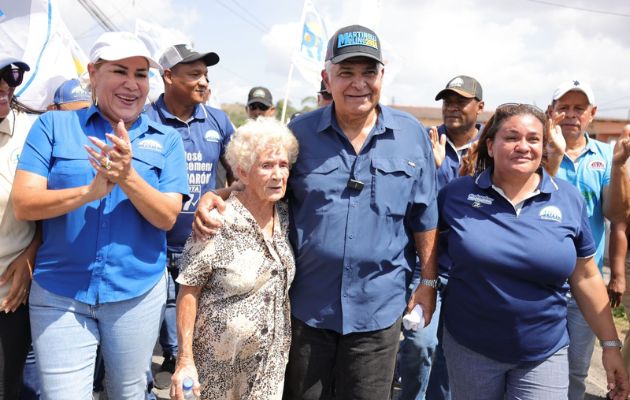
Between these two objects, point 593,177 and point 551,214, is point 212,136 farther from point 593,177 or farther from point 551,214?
point 593,177

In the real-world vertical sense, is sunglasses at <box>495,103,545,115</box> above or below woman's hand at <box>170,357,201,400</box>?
above

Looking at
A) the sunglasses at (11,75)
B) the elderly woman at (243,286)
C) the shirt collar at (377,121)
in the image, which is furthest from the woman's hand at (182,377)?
the sunglasses at (11,75)

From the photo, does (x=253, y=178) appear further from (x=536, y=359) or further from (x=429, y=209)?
(x=536, y=359)

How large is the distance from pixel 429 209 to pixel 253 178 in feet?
3.02

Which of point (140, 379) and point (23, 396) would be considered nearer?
point (140, 379)

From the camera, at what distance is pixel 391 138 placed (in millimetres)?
2559

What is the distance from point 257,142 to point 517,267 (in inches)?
53.8

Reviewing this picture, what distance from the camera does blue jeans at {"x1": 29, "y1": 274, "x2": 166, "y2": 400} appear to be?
2.29 m

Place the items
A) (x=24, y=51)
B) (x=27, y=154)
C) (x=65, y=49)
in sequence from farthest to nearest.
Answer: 1. (x=65, y=49)
2. (x=24, y=51)
3. (x=27, y=154)

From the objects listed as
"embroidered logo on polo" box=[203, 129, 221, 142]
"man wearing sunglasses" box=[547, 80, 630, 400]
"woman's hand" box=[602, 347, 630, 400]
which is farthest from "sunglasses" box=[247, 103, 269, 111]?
"woman's hand" box=[602, 347, 630, 400]

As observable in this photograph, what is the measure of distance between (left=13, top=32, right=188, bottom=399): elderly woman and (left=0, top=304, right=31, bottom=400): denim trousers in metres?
0.24

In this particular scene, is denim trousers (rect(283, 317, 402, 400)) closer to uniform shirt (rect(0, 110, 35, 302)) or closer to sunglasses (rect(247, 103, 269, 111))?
uniform shirt (rect(0, 110, 35, 302))

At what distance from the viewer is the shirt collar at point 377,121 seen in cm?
255

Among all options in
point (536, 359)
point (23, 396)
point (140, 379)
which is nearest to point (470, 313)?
point (536, 359)
